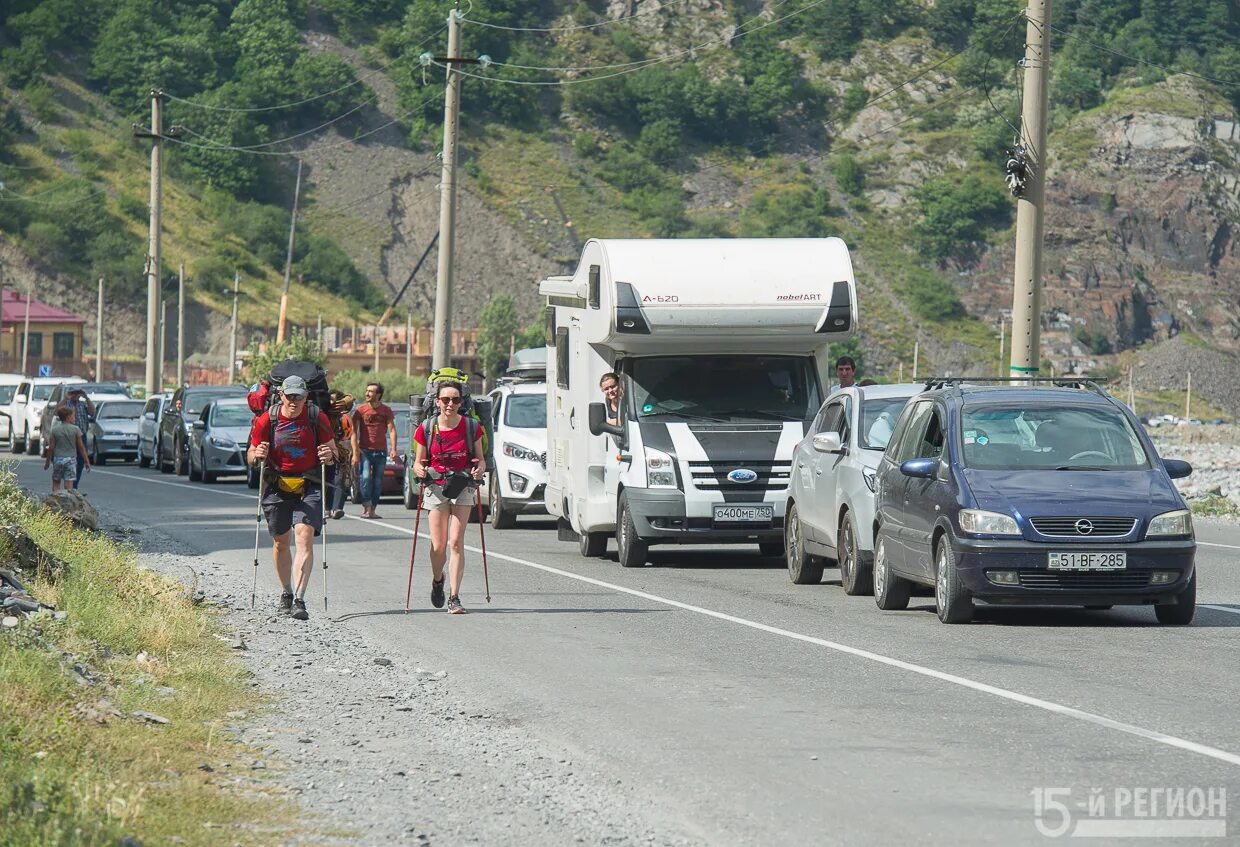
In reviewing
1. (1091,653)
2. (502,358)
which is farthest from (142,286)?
(1091,653)

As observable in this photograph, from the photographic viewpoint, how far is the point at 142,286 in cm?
14212

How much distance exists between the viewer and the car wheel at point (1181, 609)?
44.7 feet

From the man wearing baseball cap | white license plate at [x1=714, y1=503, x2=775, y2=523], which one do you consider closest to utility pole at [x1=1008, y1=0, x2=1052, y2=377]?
white license plate at [x1=714, y1=503, x2=775, y2=523]

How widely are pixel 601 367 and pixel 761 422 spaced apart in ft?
5.72

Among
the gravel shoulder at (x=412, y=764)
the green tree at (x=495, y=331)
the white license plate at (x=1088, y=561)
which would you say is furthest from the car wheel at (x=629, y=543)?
the green tree at (x=495, y=331)

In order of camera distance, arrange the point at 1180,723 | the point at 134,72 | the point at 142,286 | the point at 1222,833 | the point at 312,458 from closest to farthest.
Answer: the point at 1222,833
the point at 1180,723
the point at 312,458
the point at 142,286
the point at 134,72

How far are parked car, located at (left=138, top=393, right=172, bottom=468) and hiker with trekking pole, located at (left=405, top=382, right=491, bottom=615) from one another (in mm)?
29883

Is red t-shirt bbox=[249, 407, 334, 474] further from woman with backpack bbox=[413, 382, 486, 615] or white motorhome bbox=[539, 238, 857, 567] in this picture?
white motorhome bbox=[539, 238, 857, 567]

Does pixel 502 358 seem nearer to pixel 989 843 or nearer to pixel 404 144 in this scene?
pixel 404 144

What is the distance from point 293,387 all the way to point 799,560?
18.4 ft

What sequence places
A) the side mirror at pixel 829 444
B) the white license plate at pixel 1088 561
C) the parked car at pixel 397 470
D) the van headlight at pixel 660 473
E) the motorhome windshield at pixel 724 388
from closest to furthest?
the white license plate at pixel 1088 561 → the side mirror at pixel 829 444 → the van headlight at pixel 660 473 → the motorhome windshield at pixel 724 388 → the parked car at pixel 397 470

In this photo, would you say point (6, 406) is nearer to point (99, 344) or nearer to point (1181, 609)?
point (1181, 609)

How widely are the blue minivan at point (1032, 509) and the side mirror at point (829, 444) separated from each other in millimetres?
1137

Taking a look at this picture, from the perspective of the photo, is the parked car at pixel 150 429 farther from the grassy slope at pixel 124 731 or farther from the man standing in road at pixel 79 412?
the grassy slope at pixel 124 731
